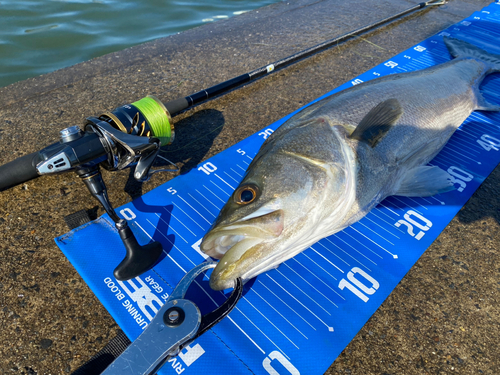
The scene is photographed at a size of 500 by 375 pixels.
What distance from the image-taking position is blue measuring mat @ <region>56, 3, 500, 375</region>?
175 cm

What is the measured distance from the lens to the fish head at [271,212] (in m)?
1.73

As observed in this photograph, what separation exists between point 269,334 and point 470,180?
227 centimetres

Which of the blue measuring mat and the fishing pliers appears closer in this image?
the fishing pliers

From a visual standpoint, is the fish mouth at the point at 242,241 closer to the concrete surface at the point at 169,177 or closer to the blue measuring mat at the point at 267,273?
the blue measuring mat at the point at 267,273

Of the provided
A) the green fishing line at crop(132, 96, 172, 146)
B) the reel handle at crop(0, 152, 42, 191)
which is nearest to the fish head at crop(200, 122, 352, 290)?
the green fishing line at crop(132, 96, 172, 146)

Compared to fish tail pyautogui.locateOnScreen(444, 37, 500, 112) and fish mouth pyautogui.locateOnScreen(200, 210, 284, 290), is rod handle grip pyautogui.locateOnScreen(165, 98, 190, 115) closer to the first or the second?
fish mouth pyautogui.locateOnScreen(200, 210, 284, 290)

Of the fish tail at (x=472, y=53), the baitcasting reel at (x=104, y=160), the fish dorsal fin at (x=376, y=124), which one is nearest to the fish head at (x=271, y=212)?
the fish dorsal fin at (x=376, y=124)

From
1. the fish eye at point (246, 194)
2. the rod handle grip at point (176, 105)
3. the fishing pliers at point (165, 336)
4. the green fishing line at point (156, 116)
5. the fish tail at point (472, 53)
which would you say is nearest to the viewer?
the fishing pliers at point (165, 336)

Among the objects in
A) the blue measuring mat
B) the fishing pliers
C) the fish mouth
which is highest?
the fish mouth

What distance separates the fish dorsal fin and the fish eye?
930mm

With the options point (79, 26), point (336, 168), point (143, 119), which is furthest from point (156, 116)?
point (79, 26)

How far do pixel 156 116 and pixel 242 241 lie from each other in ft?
4.32

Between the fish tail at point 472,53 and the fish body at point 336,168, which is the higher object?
the fish body at point 336,168

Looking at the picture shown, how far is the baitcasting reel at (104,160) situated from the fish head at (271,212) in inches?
18.9
